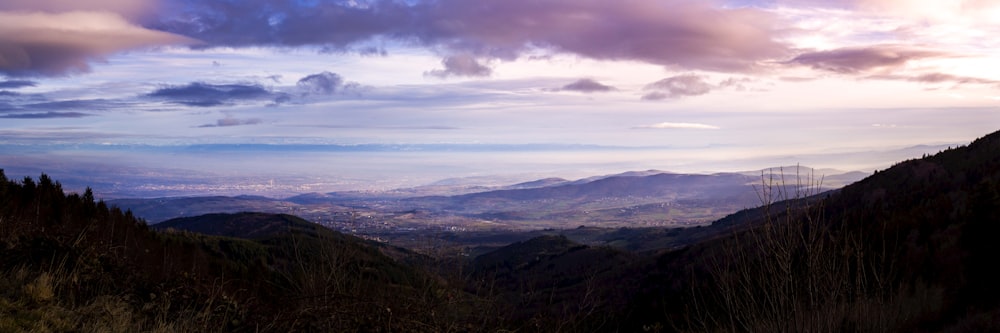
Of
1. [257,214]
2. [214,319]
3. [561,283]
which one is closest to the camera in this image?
[214,319]

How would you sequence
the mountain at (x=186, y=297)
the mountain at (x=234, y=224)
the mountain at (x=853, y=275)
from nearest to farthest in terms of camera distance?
the mountain at (x=186, y=297) < the mountain at (x=853, y=275) < the mountain at (x=234, y=224)

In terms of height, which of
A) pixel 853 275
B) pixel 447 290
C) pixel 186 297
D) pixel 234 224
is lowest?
pixel 234 224

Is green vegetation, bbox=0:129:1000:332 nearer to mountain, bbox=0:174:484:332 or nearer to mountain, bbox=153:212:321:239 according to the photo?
mountain, bbox=0:174:484:332

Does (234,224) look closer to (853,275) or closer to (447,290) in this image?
(853,275)

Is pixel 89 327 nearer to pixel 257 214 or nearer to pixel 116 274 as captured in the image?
pixel 116 274

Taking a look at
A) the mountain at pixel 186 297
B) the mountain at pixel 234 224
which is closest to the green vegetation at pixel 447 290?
the mountain at pixel 186 297

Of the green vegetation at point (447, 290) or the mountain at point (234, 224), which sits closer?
the green vegetation at point (447, 290)

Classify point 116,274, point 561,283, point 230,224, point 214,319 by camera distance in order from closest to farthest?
point 214,319 < point 116,274 < point 561,283 < point 230,224

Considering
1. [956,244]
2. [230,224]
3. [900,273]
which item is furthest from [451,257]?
[230,224]

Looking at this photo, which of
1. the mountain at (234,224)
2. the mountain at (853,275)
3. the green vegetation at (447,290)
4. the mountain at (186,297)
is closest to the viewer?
the mountain at (186,297)

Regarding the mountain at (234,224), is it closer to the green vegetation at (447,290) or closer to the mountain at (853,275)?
the mountain at (853,275)

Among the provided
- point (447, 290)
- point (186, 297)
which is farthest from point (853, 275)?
point (186, 297)
